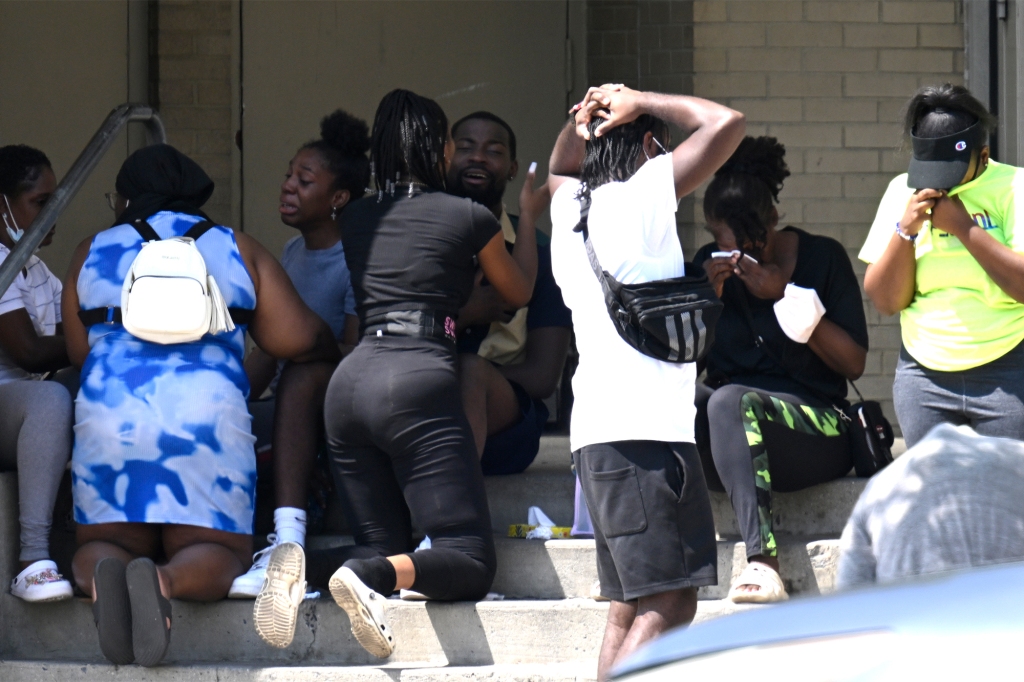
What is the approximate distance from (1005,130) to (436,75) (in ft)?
10.0

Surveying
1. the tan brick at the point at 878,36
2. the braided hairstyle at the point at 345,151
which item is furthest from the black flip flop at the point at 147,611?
the tan brick at the point at 878,36

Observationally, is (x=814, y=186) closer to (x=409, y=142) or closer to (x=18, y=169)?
(x=409, y=142)

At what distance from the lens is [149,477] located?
4270mm

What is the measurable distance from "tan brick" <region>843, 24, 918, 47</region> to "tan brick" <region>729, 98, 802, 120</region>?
441 mm

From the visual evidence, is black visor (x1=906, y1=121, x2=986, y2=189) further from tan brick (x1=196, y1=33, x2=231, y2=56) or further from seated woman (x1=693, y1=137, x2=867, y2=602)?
tan brick (x1=196, y1=33, x2=231, y2=56)

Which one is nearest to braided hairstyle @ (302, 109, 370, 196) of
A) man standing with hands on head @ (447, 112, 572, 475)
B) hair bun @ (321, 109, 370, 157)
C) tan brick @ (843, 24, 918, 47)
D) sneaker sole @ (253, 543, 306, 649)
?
hair bun @ (321, 109, 370, 157)

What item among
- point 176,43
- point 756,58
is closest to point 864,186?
point 756,58

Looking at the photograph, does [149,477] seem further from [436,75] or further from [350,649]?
[436,75]

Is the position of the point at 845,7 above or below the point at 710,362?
above

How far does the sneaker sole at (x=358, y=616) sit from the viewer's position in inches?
153

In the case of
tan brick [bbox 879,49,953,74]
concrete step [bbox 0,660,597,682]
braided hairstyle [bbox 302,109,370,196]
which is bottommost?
concrete step [bbox 0,660,597,682]

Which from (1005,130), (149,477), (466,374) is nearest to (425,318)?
(466,374)

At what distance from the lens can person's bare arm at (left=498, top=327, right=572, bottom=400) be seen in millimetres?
4980

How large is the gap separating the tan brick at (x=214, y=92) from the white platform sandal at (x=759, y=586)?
4.59 m
